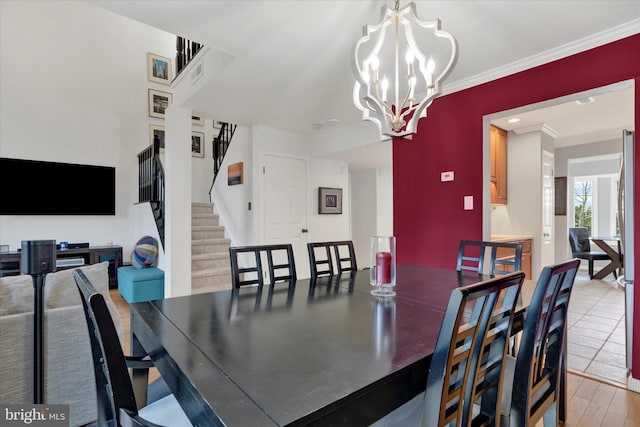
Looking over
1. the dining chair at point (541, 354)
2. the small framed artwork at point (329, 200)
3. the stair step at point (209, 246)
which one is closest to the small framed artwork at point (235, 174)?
the stair step at point (209, 246)

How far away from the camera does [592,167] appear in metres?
6.70

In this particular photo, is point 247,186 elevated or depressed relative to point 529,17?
depressed

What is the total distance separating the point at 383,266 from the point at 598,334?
9.65ft

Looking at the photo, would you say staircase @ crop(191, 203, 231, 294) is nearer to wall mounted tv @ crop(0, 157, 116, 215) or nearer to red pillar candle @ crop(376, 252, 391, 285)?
wall mounted tv @ crop(0, 157, 116, 215)

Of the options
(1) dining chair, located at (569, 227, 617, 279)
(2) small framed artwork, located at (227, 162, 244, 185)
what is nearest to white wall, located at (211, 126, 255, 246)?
(2) small framed artwork, located at (227, 162, 244, 185)

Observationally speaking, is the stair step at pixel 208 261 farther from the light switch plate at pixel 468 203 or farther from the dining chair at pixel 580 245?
the dining chair at pixel 580 245

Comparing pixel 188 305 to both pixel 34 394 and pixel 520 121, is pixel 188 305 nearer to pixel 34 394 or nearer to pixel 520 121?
pixel 34 394

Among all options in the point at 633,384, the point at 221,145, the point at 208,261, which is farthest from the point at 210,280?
the point at 633,384

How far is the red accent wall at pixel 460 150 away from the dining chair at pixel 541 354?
1.44 m

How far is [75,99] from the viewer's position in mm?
5270

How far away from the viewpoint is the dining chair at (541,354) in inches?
42.6

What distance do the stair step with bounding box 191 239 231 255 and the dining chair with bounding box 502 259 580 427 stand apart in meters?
4.23

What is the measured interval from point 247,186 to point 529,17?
3714 millimetres

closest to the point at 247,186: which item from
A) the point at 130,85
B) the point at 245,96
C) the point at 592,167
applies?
the point at 245,96
